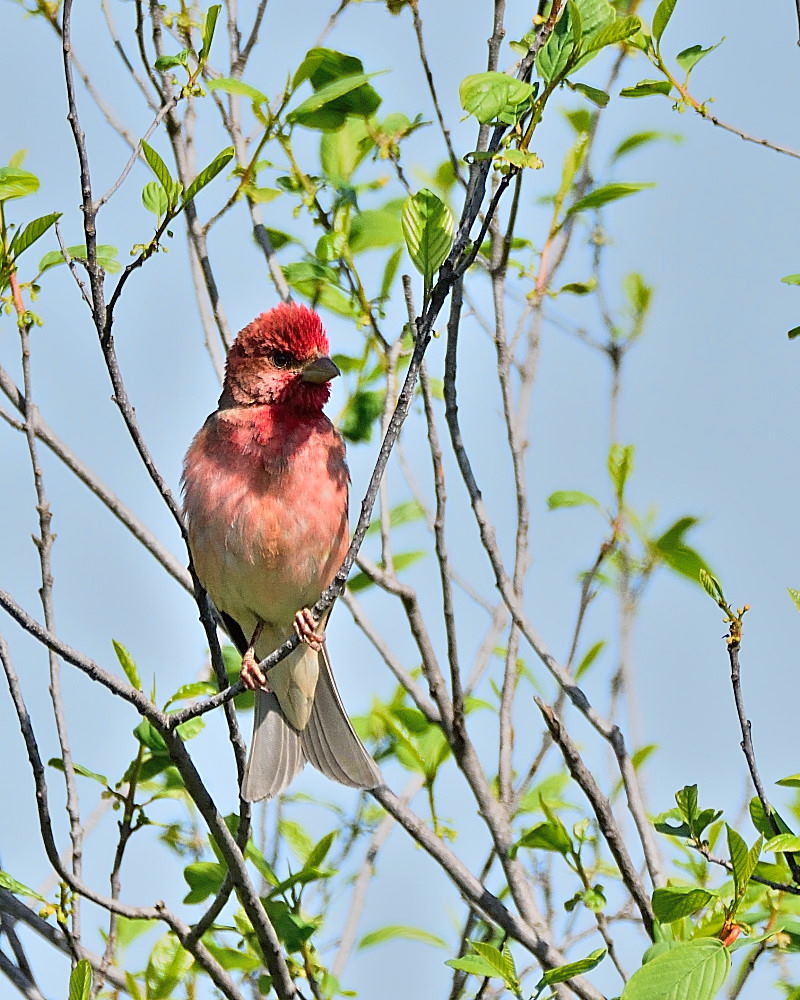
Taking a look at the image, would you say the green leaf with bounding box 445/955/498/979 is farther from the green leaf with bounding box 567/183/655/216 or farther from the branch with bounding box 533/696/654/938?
the green leaf with bounding box 567/183/655/216

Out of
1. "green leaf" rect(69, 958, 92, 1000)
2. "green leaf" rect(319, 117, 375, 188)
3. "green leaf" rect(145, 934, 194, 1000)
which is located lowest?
"green leaf" rect(69, 958, 92, 1000)

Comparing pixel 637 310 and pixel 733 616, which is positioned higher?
pixel 637 310

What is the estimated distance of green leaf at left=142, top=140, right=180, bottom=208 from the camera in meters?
3.62

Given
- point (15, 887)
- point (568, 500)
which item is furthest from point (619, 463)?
point (15, 887)

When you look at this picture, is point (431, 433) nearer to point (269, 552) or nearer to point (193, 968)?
point (269, 552)

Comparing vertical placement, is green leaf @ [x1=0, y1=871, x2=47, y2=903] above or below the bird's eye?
below

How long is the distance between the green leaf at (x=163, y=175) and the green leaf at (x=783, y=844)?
2.22 meters

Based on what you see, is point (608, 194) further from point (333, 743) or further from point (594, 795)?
point (333, 743)

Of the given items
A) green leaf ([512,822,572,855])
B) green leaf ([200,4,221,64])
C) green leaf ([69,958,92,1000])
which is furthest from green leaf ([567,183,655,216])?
green leaf ([69,958,92,1000])

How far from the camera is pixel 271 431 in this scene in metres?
5.30

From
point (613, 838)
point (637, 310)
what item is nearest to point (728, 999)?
point (613, 838)

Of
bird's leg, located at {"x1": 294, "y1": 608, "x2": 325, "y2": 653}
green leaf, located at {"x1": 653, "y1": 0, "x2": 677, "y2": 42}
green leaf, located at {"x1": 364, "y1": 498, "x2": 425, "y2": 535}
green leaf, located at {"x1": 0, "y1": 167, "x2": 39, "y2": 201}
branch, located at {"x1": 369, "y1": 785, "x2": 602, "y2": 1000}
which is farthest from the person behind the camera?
green leaf, located at {"x1": 364, "y1": 498, "x2": 425, "y2": 535}

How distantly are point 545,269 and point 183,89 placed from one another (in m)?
2.03

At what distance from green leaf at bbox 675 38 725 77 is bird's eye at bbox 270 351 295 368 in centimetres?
185
